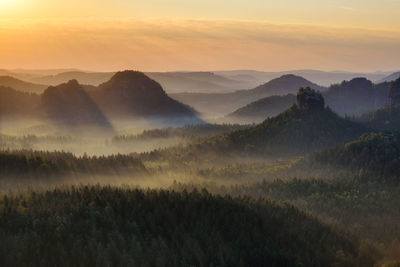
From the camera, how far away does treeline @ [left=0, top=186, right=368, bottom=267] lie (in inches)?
3054

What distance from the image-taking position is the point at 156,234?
92.5 meters

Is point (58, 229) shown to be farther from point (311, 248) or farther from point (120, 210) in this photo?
point (311, 248)

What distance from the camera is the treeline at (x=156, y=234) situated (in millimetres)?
77562

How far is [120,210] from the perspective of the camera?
99.5 m

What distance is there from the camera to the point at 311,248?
107 metres

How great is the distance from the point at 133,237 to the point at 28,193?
135ft

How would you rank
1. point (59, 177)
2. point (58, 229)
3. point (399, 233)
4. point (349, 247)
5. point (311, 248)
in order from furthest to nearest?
point (59, 177)
point (399, 233)
point (349, 247)
point (311, 248)
point (58, 229)

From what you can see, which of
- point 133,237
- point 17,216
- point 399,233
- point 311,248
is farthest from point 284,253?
point 399,233

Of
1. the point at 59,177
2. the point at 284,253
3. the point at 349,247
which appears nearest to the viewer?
the point at 284,253

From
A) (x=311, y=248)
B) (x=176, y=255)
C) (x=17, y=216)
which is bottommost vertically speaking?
(x=311, y=248)

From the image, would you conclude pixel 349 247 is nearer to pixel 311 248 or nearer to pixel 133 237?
pixel 311 248

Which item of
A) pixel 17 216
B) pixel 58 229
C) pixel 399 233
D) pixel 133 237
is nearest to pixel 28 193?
pixel 17 216

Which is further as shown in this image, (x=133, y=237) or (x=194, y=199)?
(x=194, y=199)

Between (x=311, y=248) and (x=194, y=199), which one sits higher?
Result: (x=194, y=199)
